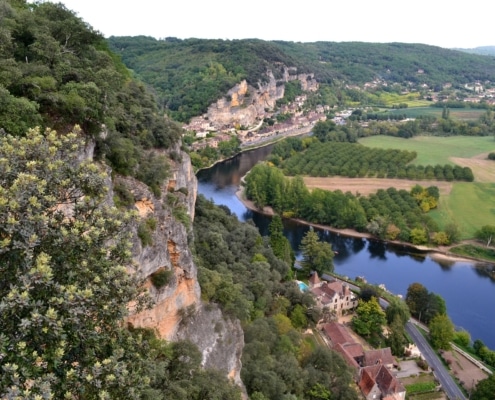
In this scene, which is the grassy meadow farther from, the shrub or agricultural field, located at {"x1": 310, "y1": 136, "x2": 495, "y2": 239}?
the shrub

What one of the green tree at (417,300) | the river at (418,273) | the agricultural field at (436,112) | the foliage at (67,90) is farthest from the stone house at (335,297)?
the agricultural field at (436,112)

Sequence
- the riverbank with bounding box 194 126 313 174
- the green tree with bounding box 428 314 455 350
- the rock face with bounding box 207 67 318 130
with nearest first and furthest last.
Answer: the green tree with bounding box 428 314 455 350 → the riverbank with bounding box 194 126 313 174 → the rock face with bounding box 207 67 318 130

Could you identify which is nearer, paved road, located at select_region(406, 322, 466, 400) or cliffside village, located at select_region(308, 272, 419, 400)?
cliffside village, located at select_region(308, 272, 419, 400)

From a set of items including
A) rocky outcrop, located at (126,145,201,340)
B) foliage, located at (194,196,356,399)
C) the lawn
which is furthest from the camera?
the lawn

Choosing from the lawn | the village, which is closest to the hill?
the lawn

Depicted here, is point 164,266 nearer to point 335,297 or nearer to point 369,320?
point 369,320

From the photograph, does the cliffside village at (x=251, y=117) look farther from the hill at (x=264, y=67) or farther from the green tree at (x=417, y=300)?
the green tree at (x=417, y=300)

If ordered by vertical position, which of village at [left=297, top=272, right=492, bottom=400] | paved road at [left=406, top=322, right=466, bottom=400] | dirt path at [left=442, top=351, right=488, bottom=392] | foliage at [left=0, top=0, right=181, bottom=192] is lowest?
dirt path at [left=442, top=351, right=488, bottom=392]
